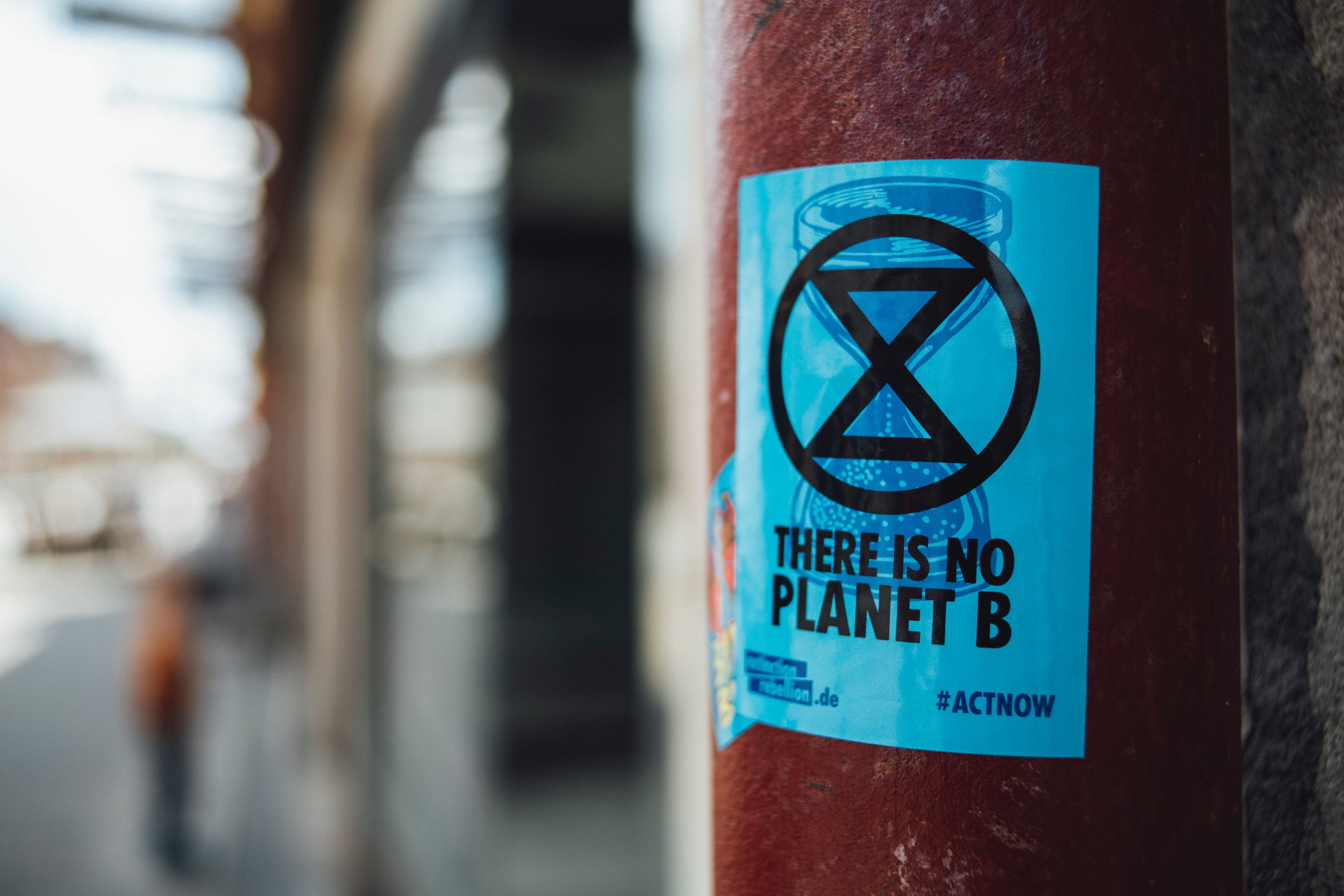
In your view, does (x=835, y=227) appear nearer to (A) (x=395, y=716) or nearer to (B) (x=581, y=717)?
(B) (x=581, y=717)

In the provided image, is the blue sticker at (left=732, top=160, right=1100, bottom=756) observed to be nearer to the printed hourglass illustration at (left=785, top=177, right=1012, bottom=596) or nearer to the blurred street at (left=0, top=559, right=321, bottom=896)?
the printed hourglass illustration at (left=785, top=177, right=1012, bottom=596)

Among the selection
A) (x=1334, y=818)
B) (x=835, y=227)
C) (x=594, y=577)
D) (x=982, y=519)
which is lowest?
(x=594, y=577)

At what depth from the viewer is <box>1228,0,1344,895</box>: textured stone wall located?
0.59 metres

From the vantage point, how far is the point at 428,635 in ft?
15.4

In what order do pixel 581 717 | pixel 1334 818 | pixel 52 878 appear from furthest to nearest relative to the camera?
pixel 52 878 < pixel 581 717 < pixel 1334 818

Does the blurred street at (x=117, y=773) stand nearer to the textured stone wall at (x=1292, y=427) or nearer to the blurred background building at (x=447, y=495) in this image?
the blurred background building at (x=447, y=495)

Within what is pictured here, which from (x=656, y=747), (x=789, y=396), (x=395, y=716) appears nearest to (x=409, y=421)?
(x=395, y=716)

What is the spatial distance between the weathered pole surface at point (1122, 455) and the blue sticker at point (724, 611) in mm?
83

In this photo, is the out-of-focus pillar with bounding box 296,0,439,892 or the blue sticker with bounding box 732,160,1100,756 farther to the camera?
the out-of-focus pillar with bounding box 296,0,439,892

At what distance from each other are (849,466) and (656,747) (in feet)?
10.0

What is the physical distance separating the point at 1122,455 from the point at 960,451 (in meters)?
0.09

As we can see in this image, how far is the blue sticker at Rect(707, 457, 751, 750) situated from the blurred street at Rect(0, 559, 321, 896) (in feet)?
16.2

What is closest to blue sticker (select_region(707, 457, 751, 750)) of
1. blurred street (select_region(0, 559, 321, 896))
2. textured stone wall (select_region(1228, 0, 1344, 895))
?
textured stone wall (select_region(1228, 0, 1344, 895))

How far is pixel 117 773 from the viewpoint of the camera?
229 inches
